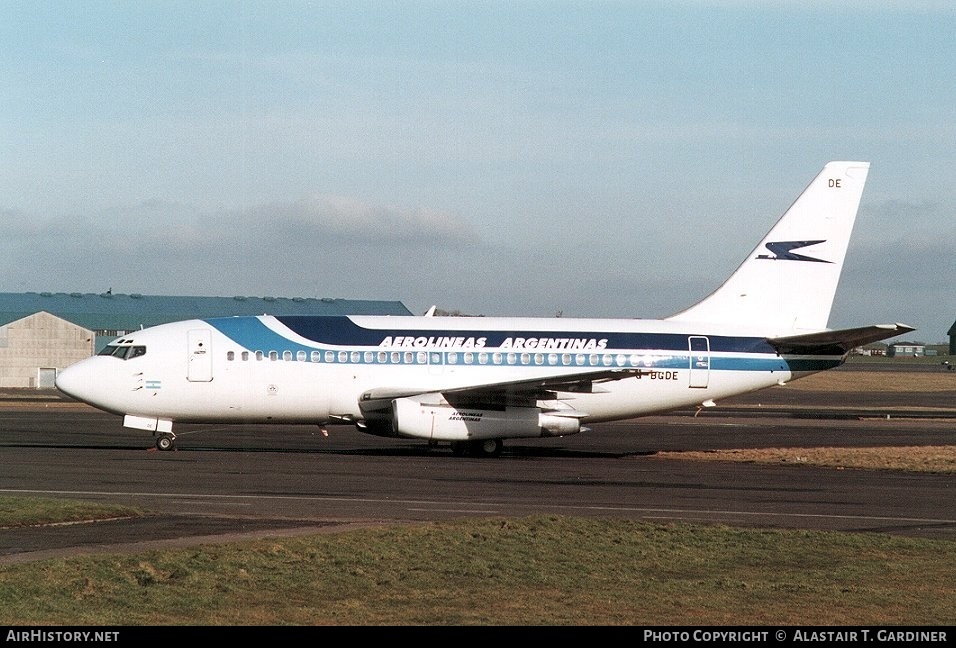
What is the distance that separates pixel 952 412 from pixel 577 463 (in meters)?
40.7

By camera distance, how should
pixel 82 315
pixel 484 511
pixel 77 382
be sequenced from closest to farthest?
pixel 484 511 → pixel 77 382 → pixel 82 315

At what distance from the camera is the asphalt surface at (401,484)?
19.7 metres

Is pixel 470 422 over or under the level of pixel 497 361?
under

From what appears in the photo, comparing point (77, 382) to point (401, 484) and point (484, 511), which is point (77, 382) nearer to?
point (401, 484)

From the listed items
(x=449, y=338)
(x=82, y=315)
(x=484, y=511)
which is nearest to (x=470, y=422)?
(x=449, y=338)

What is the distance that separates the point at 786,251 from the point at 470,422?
1136 cm

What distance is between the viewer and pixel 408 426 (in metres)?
34.6

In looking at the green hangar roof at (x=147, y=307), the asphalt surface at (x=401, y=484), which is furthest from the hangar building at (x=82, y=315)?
the asphalt surface at (x=401, y=484)

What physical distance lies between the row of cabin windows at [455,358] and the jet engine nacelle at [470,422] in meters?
1.48

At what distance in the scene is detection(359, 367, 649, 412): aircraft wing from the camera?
1358 inches

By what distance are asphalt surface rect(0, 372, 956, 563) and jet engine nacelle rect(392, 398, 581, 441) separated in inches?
30.5

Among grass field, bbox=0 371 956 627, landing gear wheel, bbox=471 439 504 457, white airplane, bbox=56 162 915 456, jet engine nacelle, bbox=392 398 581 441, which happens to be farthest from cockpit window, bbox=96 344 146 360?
grass field, bbox=0 371 956 627

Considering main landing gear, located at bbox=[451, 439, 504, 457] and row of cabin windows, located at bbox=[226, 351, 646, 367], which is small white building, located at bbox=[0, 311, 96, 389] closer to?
row of cabin windows, located at bbox=[226, 351, 646, 367]

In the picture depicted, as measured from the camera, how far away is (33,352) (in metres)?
93.7
